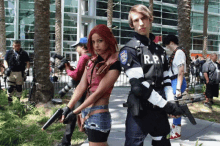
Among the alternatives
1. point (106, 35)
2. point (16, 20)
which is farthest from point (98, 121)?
point (16, 20)

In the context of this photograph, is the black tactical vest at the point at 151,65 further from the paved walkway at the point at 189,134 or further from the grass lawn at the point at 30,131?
the grass lawn at the point at 30,131

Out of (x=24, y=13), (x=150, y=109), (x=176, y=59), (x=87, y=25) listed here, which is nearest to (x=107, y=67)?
(x=150, y=109)

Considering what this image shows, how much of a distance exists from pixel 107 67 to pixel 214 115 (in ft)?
19.5

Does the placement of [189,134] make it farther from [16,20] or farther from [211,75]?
[16,20]

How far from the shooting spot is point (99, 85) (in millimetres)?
2373

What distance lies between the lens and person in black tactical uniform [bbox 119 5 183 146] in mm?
2184

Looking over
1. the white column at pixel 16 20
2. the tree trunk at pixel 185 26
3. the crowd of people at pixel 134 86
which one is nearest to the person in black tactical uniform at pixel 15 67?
the tree trunk at pixel 185 26

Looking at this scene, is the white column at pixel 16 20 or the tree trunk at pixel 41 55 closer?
the tree trunk at pixel 41 55

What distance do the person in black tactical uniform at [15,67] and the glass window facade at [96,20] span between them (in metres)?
15.0

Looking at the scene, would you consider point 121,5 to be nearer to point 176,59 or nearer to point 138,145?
point 176,59

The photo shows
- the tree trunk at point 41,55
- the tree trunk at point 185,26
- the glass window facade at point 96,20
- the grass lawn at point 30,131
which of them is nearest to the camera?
the grass lawn at point 30,131

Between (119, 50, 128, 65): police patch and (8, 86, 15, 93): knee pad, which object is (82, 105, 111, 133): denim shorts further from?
(8, 86, 15, 93): knee pad

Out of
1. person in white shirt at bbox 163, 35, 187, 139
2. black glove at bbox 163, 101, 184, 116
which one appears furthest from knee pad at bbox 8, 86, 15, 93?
black glove at bbox 163, 101, 184, 116

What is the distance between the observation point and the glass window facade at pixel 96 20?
26.7m
